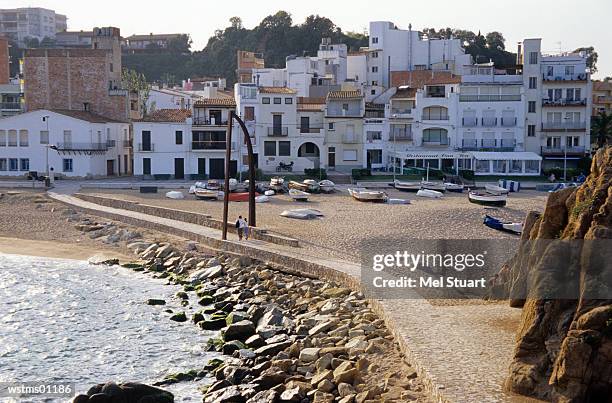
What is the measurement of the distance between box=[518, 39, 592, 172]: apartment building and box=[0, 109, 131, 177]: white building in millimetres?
33237

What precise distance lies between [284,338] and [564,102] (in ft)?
174

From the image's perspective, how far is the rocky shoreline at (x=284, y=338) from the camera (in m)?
18.1

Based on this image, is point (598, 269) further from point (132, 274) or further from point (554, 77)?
point (554, 77)

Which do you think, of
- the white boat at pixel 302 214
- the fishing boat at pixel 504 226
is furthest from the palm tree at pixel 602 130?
the white boat at pixel 302 214

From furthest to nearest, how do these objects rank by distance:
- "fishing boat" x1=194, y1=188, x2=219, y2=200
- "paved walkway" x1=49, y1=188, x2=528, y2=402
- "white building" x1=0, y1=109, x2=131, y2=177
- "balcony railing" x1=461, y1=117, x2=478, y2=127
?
1. "balcony railing" x1=461, y1=117, x2=478, y2=127
2. "white building" x1=0, y1=109, x2=131, y2=177
3. "fishing boat" x1=194, y1=188, x2=219, y2=200
4. "paved walkway" x1=49, y1=188, x2=528, y2=402

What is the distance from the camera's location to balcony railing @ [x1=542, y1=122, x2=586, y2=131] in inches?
2756

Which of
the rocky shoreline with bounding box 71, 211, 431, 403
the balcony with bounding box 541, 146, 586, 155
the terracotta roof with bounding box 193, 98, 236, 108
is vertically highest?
the terracotta roof with bounding box 193, 98, 236, 108

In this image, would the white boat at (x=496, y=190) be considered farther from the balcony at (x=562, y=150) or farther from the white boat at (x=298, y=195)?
the balcony at (x=562, y=150)

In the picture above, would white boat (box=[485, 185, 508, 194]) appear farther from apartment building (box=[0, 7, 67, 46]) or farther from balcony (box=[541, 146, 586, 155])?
apartment building (box=[0, 7, 67, 46])

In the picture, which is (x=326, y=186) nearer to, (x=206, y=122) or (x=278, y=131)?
(x=278, y=131)

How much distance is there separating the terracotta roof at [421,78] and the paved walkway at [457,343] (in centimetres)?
4692

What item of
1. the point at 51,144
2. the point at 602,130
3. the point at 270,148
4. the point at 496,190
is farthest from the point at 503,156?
the point at 51,144

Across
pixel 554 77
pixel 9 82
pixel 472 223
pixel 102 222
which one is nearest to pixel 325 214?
pixel 472 223

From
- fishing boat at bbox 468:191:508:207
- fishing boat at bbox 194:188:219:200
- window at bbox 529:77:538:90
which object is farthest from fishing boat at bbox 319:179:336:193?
window at bbox 529:77:538:90
